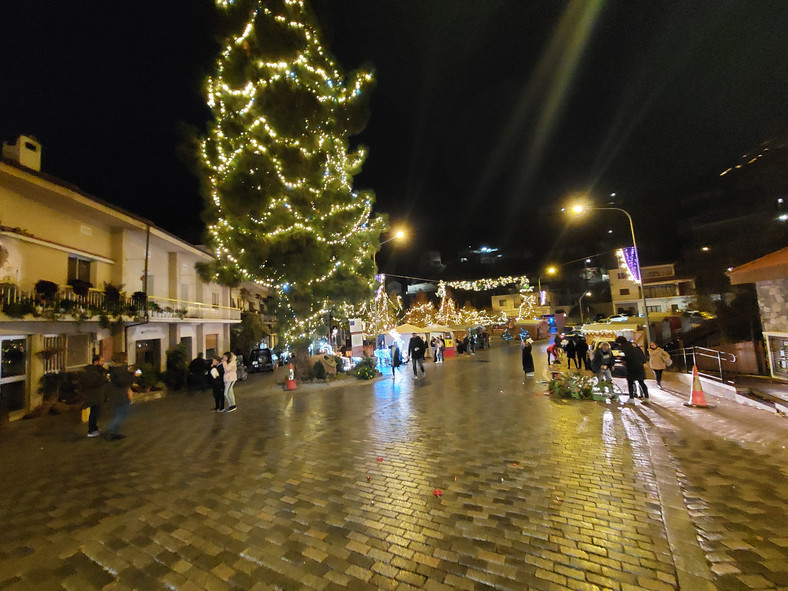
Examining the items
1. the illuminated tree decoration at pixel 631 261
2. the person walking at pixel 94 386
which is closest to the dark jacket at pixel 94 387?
the person walking at pixel 94 386

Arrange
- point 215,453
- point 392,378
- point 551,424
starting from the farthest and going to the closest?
point 392,378
point 551,424
point 215,453

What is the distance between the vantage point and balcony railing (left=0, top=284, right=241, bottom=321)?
356 inches

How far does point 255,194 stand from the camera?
1164cm

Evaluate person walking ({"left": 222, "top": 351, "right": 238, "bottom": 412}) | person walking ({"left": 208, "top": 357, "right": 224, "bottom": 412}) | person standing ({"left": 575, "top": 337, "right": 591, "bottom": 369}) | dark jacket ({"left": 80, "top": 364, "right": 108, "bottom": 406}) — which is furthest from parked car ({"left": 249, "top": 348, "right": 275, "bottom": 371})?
person standing ({"left": 575, "top": 337, "right": 591, "bottom": 369})

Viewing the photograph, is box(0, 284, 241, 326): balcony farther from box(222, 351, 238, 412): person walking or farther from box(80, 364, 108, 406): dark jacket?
box(222, 351, 238, 412): person walking

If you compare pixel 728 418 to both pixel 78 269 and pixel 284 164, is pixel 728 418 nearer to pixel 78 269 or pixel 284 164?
pixel 284 164

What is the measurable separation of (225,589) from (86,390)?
6.55 m

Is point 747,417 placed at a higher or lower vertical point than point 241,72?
lower

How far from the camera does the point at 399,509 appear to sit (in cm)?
372

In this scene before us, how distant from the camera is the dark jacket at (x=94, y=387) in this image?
6938 millimetres

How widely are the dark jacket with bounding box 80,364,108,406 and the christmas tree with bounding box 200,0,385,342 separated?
5800 millimetres

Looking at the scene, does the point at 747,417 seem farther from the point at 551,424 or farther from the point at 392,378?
the point at 392,378

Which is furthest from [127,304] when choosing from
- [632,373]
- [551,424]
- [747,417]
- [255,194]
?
[747,417]

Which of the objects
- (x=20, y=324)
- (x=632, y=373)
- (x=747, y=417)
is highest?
(x=20, y=324)
